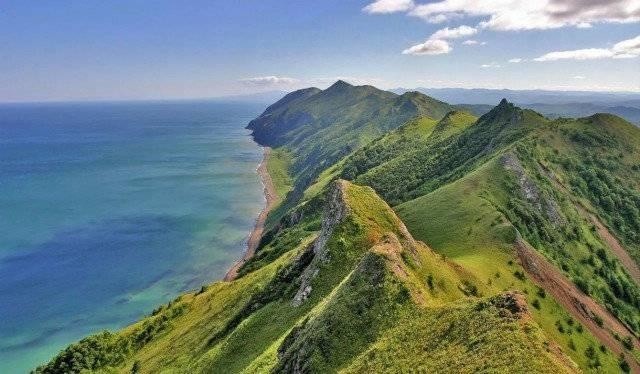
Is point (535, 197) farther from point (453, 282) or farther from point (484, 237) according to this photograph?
point (453, 282)

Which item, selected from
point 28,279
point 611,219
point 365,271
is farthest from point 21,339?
point 611,219

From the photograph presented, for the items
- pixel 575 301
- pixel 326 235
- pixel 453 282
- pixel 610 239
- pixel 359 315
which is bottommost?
pixel 575 301

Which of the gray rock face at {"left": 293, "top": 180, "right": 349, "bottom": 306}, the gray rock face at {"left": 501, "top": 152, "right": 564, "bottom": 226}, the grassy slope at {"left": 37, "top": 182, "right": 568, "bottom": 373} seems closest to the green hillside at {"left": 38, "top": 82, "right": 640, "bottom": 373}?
the grassy slope at {"left": 37, "top": 182, "right": 568, "bottom": 373}

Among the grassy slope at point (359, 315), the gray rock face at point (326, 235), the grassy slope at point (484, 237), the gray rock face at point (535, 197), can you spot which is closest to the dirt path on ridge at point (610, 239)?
the gray rock face at point (535, 197)

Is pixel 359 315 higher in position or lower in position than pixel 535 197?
higher

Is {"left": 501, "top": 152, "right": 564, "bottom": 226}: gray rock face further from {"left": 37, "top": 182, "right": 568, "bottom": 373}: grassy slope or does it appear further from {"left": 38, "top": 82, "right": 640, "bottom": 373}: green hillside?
{"left": 37, "top": 182, "right": 568, "bottom": 373}: grassy slope

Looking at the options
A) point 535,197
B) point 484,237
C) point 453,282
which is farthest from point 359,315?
point 535,197
